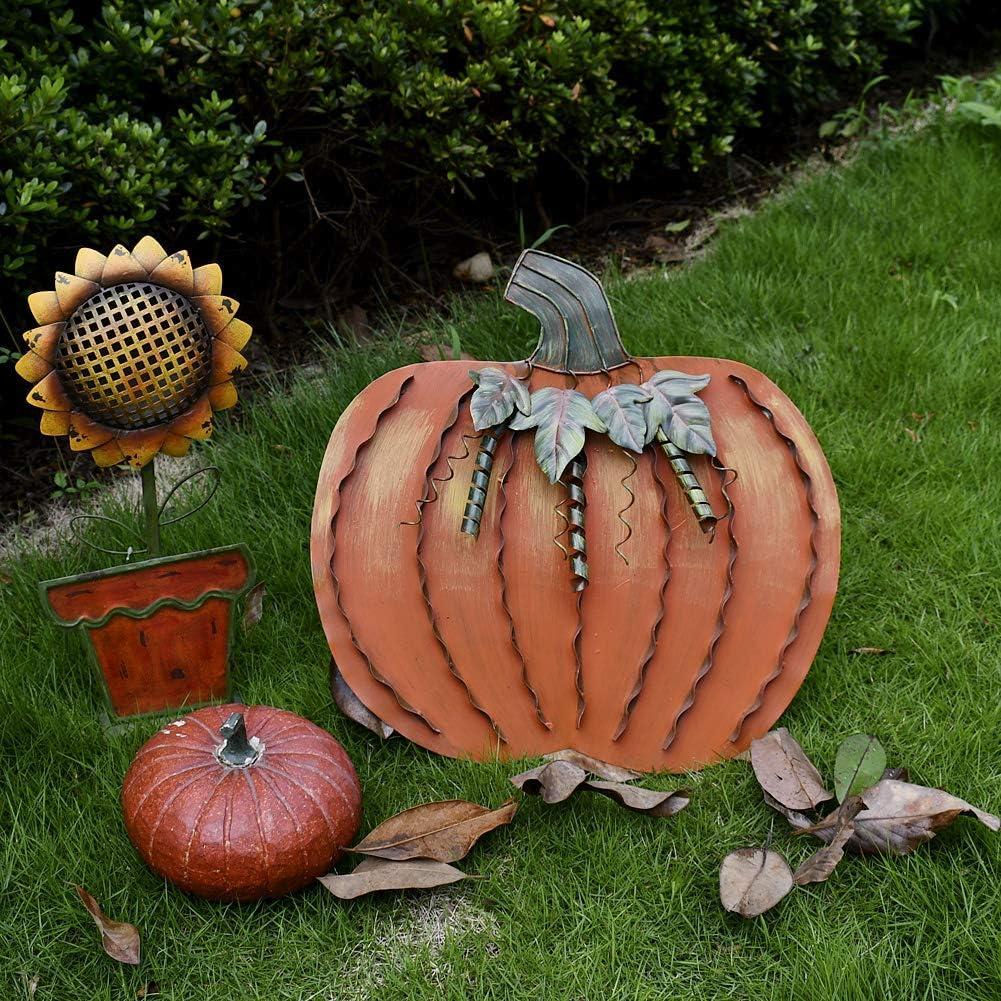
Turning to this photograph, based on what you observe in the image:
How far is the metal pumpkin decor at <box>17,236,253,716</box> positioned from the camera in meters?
2.11

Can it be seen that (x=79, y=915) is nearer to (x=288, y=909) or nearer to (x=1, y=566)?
(x=288, y=909)

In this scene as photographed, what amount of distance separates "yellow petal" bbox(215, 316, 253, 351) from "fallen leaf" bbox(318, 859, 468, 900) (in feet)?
3.25

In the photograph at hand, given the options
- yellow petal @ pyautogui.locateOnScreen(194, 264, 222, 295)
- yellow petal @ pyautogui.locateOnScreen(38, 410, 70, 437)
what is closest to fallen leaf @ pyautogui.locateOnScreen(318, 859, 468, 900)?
yellow petal @ pyautogui.locateOnScreen(38, 410, 70, 437)

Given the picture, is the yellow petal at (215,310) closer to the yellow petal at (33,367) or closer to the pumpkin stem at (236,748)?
the yellow petal at (33,367)

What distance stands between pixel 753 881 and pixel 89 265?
62.0 inches

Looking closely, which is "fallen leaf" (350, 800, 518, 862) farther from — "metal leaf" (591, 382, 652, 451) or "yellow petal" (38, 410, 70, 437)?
"yellow petal" (38, 410, 70, 437)

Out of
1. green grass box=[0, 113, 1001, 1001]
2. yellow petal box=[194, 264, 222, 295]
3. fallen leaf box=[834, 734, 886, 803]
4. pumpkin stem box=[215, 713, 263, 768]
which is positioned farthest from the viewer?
yellow petal box=[194, 264, 222, 295]

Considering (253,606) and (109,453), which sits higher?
(109,453)

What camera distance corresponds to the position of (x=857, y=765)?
6.91 ft

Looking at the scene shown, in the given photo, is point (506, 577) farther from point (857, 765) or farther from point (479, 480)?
point (857, 765)

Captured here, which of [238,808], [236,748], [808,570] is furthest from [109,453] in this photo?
[808,570]

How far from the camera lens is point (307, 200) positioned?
357 centimetres

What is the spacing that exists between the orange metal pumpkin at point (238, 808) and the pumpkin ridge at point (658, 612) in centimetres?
54

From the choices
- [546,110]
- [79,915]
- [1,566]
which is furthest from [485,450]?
[546,110]
